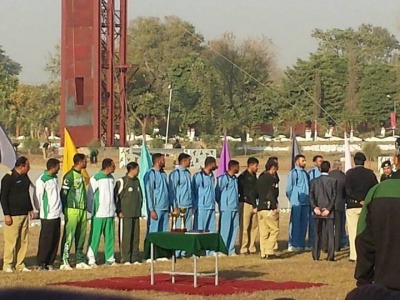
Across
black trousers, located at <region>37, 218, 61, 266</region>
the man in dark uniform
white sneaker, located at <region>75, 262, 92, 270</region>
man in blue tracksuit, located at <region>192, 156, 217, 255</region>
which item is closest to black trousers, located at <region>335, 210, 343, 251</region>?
man in blue tracksuit, located at <region>192, 156, 217, 255</region>

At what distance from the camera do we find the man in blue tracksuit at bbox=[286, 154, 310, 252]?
17828 mm

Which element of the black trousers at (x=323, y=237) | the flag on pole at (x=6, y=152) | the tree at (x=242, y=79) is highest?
the tree at (x=242, y=79)

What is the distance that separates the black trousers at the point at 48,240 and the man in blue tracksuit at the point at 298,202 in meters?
5.05

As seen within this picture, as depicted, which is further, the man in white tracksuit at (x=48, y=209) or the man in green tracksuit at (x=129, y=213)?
the man in green tracksuit at (x=129, y=213)

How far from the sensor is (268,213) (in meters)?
16.4

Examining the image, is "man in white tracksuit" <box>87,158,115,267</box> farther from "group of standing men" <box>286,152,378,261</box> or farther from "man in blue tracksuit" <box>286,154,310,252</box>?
"man in blue tracksuit" <box>286,154,310,252</box>

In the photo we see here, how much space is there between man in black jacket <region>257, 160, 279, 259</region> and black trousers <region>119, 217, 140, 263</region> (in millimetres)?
2131

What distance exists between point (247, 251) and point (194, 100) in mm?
57056

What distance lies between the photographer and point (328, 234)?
16359 mm

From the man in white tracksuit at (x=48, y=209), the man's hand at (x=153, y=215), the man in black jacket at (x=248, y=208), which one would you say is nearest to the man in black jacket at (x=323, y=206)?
the man in black jacket at (x=248, y=208)

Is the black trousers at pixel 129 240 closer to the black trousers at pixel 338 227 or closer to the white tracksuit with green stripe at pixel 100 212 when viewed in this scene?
the white tracksuit with green stripe at pixel 100 212

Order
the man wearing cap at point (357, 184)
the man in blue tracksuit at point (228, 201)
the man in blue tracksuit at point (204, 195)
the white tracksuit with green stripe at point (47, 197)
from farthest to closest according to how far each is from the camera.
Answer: the man in blue tracksuit at point (228, 201)
the man in blue tracksuit at point (204, 195)
the man wearing cap at point (357, 184)
the white tracksuit with green stripe at point (47, 197)

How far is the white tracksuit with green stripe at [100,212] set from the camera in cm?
1479

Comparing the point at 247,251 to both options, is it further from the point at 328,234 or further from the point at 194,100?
the point at 194,100
